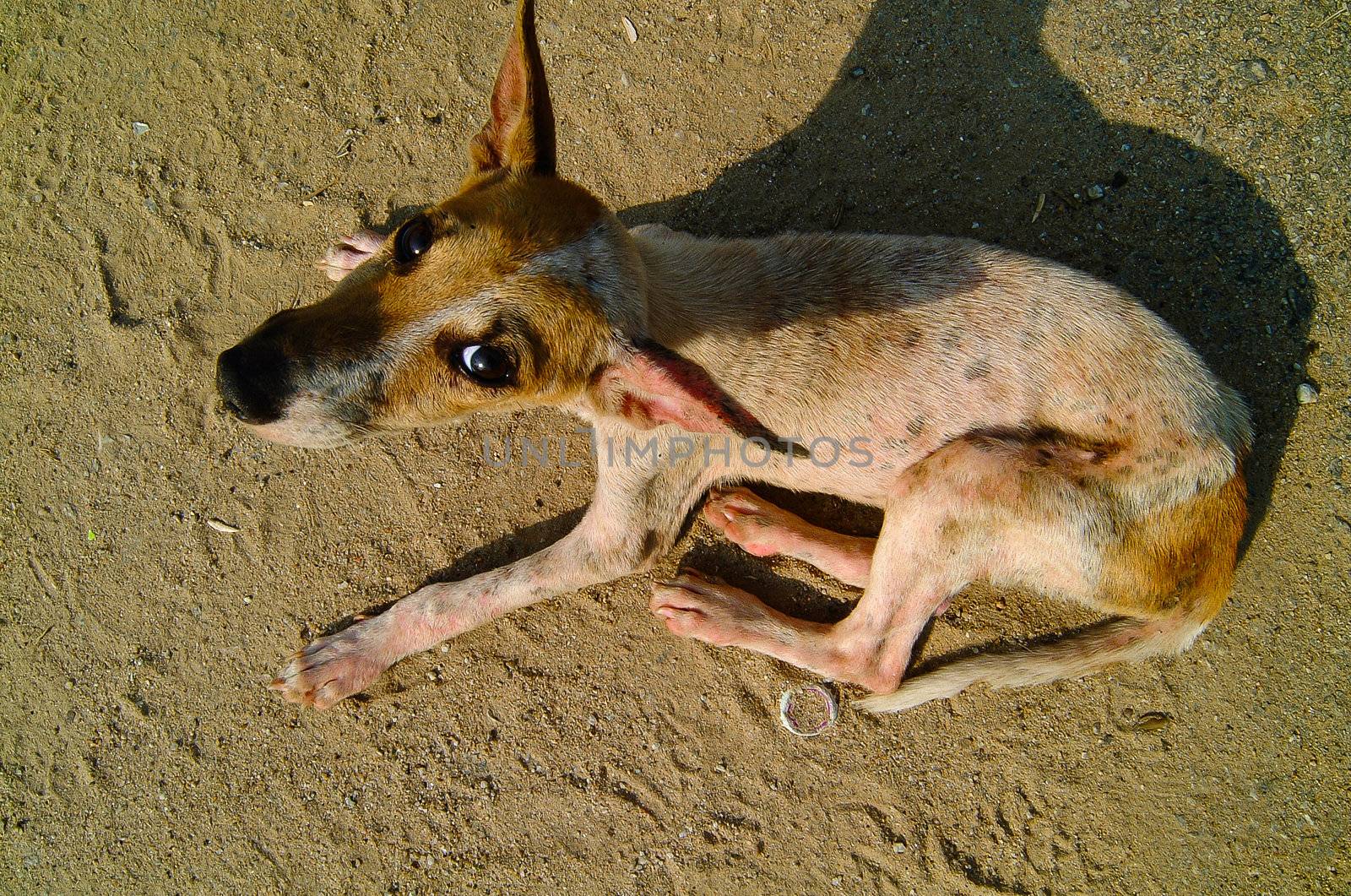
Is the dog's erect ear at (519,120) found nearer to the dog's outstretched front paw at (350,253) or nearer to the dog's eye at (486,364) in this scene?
the dog's eye at (486,364)

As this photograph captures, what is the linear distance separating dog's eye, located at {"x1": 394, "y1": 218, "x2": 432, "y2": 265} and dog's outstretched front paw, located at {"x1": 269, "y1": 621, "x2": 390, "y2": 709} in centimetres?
227

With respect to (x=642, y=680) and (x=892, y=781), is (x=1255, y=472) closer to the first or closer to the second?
(x=892, y=781)

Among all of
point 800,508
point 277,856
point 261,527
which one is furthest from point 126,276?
point 800,508

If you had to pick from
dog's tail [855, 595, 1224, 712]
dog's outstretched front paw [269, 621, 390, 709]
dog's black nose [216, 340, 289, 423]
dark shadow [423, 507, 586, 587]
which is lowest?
dog's outstretched front paw [269, 621, 390, 709]

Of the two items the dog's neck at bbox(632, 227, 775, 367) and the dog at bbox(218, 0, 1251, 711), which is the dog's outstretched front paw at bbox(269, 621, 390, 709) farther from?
the dog's neck at bbox(632, 227, 775, 367)

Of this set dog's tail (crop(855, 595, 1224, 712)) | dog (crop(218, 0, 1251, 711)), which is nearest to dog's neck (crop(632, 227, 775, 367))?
dog (crop(218, 0, 1251, 711))

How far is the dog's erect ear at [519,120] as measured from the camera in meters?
2.91

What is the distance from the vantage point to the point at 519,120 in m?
3.00

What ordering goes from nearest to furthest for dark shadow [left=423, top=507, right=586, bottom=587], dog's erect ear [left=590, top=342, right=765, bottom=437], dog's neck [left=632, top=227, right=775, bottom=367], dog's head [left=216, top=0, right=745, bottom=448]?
dog's erect ear [left=590, top=342, right=765, bottom=437] < dog's head [left=216, top=0, right=745, bottom=448] < dog's neck [left=632, top=227, right=775, bottom=367] < dark shadow [left=423, top=507, right=586, bottom=587]

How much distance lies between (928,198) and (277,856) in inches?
219

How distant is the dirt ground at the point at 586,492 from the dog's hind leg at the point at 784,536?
26cm

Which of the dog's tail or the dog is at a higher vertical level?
the dog

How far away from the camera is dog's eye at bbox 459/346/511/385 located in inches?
107

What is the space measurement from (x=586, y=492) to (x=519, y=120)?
2.23 meters
